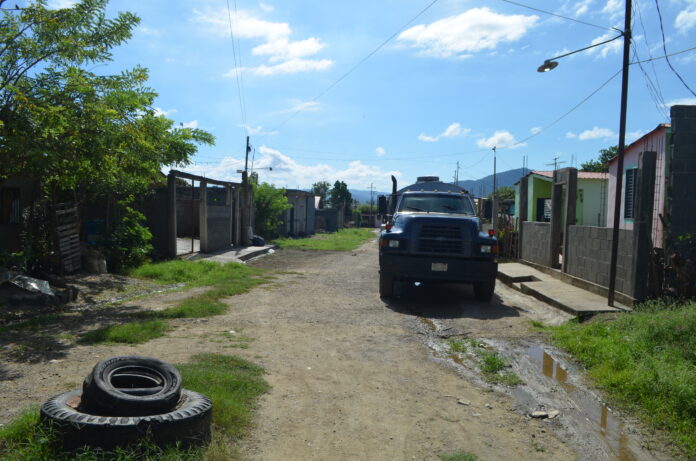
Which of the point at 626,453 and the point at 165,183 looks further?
the point at 165,183

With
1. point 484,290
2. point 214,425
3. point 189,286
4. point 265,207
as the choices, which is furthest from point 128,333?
point 265,207

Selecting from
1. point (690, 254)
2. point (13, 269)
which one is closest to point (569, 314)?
point (690, 254)

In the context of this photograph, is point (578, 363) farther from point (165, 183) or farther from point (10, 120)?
point (165, 183)

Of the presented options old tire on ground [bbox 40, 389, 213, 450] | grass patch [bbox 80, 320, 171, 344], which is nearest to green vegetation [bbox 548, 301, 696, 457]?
old tire on ground [bbox 40, 389, 213, 450]

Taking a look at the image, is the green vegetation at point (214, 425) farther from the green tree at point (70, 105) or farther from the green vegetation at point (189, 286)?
the green tree at point (70, 105)

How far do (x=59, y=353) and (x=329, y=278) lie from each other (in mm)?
8187

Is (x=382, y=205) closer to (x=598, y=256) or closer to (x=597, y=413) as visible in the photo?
(x=598, y=256)

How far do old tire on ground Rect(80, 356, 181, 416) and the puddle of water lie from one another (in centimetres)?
331

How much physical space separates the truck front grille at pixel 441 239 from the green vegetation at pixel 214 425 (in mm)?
5132

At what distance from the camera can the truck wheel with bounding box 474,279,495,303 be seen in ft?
33.6

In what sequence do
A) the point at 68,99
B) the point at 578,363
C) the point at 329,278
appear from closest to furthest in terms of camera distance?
the point at 578,363 → the point at 68,99 → the point at 329,278

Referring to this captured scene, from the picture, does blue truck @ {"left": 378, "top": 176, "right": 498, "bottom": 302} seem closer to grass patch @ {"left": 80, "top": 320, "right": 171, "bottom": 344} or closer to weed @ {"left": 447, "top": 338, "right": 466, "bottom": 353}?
weed @ {"left": 447, "top": 338, "right": 466, "bottom": 353}

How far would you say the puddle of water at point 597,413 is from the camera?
4.17 metres

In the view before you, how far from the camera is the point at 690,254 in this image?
338 inches
